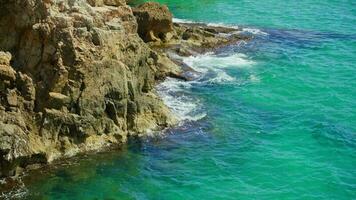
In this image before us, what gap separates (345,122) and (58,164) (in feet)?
63.5

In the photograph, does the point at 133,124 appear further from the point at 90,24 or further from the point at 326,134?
the point at 326,134

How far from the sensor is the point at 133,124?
33.0 meters

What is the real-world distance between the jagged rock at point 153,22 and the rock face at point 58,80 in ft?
55.6

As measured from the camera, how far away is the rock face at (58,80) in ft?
95.6

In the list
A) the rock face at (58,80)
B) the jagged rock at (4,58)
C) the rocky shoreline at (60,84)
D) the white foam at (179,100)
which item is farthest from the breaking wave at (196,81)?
the jagged rock at (4,58)

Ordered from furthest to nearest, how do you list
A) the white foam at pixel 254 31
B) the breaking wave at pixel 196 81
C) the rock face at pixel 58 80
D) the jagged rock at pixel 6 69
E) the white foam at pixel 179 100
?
the white foam at pixel 254 31 → the breaking wave at pixel 196 81 → the white foam at pixel 179 100 → the rock face at pixel 58 80 → the jagged rock at pixel 6 69

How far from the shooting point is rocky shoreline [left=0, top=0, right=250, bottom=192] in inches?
1141

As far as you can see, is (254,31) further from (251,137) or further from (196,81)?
(251,137)

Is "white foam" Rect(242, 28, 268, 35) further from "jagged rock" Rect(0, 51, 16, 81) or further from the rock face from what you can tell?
"jagged rock" Rect(0, 51, 16, 81)

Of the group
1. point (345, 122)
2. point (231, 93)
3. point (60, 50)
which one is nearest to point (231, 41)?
point (231, 93)

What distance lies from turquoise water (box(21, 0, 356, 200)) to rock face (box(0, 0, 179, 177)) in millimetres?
1492

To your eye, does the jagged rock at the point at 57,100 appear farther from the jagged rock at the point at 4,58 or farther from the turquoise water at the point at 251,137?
the turquoise water at the point at 251,137

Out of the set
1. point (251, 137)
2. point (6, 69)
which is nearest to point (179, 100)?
point (251, 137)

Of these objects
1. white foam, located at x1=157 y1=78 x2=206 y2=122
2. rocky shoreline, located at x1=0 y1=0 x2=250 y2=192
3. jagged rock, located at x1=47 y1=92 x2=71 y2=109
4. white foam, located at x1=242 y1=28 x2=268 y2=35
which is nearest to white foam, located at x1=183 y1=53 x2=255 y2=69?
white foam, located at x1=157 y1=78 x2=206 y2=122
